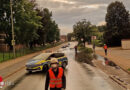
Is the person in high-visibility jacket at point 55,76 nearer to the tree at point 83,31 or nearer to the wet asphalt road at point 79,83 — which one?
the wet asphalt road at point 79,83

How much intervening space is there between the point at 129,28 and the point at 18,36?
37.5 meters

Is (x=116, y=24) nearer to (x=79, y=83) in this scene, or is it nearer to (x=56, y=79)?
(x=79, y=83)

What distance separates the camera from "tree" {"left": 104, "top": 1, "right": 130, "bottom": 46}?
63.1m

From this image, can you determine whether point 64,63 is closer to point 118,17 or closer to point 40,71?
point 40,71

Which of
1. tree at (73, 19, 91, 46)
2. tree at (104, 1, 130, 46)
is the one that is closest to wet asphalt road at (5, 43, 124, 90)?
tree at (73, 19, 91, 46)

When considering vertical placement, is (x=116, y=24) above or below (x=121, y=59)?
above

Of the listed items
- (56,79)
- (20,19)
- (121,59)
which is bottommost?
(121,59)

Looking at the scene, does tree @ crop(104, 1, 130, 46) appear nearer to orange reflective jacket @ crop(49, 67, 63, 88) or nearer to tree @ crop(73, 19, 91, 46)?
tree @ crop(73, 19, 91, 46)

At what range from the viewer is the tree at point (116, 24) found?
63.1m

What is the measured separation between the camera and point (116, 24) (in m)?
65.4

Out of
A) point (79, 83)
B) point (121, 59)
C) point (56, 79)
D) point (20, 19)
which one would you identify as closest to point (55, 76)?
point (56, 79)

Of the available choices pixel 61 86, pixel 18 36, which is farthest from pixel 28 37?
pixel 61 86

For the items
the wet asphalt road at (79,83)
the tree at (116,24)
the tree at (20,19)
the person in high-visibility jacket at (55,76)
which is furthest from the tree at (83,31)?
the person in high-visibility jacket at (55,76)

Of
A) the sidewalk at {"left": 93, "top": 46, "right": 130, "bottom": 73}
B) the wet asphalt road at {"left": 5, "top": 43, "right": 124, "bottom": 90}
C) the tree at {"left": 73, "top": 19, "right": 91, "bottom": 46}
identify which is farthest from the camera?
the tree at {"left": 73, "top": 19, "right": 91, "bottom": 46}
